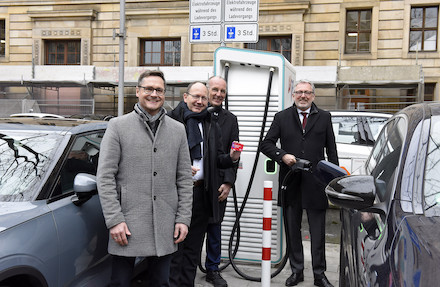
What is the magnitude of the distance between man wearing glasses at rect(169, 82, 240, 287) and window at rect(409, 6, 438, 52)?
1854 cm

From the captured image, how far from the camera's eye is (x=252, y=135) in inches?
187

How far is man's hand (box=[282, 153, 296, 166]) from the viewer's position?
13.0 feet

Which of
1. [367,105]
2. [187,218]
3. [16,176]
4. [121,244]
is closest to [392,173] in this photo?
[187,218]

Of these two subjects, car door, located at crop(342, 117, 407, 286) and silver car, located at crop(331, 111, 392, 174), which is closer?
car door, located at crop(342, 117, 407, 286)

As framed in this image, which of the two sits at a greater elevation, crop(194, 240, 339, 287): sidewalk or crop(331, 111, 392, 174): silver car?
crop(331, 111, 392, 174): silver car

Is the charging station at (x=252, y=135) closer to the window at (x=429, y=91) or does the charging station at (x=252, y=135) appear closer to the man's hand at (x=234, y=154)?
the man's hand at (x=234, y=154)

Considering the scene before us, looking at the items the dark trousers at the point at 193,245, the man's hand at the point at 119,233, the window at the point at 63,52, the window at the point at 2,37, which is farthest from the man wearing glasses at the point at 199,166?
the window at the point at 2,37

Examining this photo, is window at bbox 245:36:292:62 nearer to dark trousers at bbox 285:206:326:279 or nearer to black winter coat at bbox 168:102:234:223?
dark trousers at bbox 285:206:326:279

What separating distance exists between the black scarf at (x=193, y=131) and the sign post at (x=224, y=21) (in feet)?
11.0

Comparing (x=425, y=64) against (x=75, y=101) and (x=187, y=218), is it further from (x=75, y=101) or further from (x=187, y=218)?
(x=187, y=218)

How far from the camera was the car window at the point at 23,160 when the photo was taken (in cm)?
265

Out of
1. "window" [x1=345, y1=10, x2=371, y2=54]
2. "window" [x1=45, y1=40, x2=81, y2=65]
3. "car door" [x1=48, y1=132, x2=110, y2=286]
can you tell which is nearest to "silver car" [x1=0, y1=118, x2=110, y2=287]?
"car door" [x1=48, y1=132, x2=110, y2=286]

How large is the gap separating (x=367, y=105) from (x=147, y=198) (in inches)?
752

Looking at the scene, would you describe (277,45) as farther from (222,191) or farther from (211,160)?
(211,160)
